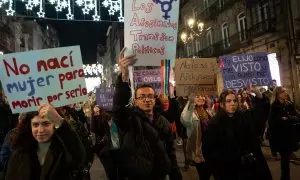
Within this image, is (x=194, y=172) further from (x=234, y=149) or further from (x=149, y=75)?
(x=234, y=149)

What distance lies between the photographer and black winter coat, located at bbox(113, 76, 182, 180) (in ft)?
11.7

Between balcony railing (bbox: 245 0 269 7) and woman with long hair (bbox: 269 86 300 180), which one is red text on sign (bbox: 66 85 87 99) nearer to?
woman with long hair (bbox: 269 86 300 180)

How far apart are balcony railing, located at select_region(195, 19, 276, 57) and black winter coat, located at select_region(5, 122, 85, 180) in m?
19.8

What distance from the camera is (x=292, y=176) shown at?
7.80 metres

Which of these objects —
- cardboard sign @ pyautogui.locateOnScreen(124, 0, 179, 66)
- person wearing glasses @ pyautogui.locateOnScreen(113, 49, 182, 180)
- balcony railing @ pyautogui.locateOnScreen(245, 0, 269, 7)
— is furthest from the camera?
balcony railing @ pyautogui.locateOnScreen(245, 0, 269, 7)

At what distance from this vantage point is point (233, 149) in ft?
15.3

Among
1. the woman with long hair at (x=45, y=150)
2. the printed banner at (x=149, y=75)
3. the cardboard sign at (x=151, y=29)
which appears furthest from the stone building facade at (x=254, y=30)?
the woman with long hair at (x=45, y=150)

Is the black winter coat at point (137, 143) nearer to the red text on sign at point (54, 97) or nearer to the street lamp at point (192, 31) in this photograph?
the red text on sign at point (54, 97)

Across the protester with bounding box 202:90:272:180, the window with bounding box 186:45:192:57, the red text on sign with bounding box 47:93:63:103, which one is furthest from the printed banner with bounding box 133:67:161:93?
the window with bounding box 186:45:192:57

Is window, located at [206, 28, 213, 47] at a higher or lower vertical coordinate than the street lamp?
higher

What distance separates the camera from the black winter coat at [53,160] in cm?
295

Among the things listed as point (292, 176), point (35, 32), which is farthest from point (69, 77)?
point (35, 32)

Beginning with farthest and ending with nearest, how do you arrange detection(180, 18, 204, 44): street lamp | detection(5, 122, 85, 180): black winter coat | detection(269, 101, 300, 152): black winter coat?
detection(180, 18, 204, 44): street lamp, detection(269, 101, 300, 152): black winter coat, detection(5, 122, 85, 180): black winter coat

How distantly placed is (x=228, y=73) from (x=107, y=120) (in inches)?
104
